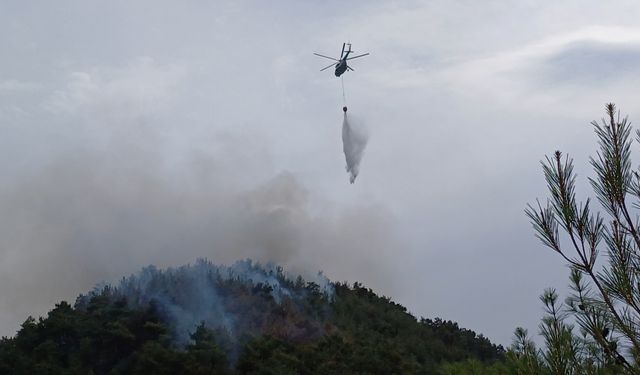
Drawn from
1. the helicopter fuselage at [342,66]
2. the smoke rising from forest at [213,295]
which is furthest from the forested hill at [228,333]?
the helicopter fuselage at [342,66]

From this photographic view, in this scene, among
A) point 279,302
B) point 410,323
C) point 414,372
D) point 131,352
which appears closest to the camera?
point 414,372

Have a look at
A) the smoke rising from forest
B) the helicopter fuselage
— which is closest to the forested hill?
the smoke rising from forest

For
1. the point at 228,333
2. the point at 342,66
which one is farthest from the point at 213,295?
the point at 342,66

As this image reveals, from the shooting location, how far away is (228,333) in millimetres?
44594

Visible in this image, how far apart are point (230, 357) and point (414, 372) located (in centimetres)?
1047

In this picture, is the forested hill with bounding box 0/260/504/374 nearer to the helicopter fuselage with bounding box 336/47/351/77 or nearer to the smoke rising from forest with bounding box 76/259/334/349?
the smoke rising from forest with bounding box 76/259/334/349

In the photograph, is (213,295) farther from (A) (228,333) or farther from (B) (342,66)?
(B) (342,66)

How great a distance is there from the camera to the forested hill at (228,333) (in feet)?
130

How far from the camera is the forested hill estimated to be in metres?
39.7

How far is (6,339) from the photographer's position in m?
47.5

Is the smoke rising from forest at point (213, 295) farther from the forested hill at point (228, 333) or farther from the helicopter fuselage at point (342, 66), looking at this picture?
the helicopter fuselage at point (342, 66)

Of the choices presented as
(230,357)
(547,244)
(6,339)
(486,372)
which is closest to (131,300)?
(6,339)

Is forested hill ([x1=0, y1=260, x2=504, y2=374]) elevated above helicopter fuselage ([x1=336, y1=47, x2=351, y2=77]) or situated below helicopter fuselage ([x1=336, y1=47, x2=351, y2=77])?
below

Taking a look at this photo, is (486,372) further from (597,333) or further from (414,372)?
(414,372)
